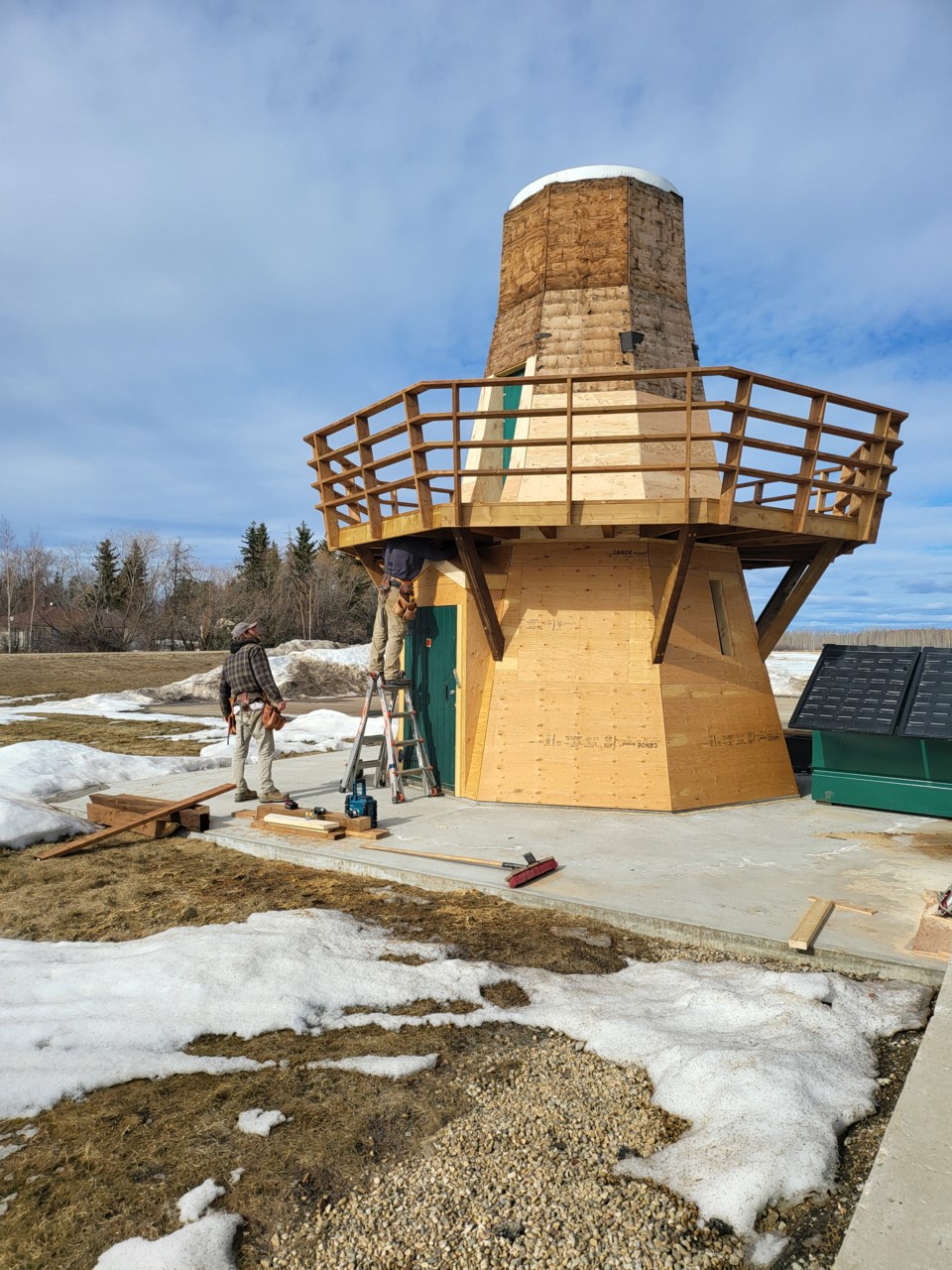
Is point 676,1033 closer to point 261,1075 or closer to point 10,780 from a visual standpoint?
point 261,1075

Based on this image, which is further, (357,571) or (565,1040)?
(357,571)

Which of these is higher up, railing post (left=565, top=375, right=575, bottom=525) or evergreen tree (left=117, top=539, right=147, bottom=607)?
evergreen tree (left=117, top=539, right=147, bottom=607)

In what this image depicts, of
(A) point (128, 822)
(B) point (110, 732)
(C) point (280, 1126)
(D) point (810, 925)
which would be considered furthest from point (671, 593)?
(B) point (110, 732)

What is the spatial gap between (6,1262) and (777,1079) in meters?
2.87

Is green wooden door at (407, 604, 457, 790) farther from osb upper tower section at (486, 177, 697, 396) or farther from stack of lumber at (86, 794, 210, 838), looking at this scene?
osb upper tower section at (486, 177, 697, 396)

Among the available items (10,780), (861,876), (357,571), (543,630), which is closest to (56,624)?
(357,571)

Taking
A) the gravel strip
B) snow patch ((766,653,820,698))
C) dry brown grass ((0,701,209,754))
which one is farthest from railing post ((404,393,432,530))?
snow patch ((766,653,820,698))

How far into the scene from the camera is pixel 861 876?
6.41 m

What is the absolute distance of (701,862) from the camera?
22.4 feet

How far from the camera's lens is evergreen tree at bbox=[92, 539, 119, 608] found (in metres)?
55.1

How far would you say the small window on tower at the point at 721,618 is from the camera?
10008 mm

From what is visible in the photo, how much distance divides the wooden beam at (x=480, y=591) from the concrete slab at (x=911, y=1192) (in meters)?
6.30

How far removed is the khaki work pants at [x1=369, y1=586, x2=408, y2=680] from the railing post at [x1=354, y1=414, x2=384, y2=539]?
82 cm

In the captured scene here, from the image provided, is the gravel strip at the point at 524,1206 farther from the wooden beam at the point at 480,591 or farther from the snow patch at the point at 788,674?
the snow patch at the point at 788,674
